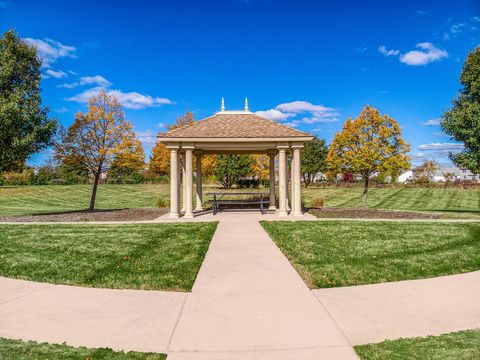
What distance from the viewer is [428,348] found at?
3.80m

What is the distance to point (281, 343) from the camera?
13.1ft

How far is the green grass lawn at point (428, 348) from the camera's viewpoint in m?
3.61

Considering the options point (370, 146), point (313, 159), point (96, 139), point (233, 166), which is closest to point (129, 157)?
point (96, 139)

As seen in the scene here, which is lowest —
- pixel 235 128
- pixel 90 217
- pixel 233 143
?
pixel 90 217

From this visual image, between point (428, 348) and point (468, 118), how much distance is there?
17.3 meters

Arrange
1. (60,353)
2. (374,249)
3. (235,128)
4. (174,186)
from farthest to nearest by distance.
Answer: (235,128), (174,186), (374,249), (60,353)

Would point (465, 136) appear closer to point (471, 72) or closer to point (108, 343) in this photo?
point (471, 72)

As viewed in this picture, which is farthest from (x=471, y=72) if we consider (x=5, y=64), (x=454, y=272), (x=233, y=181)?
(x=233, y=181)

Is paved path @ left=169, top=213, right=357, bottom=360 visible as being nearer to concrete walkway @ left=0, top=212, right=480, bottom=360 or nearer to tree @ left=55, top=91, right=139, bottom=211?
concrete walkway @ left=0, top=212, right=480, bottom=360

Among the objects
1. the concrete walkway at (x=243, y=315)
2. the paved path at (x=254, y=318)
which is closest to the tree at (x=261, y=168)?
the paved path at (x=254, y=318)

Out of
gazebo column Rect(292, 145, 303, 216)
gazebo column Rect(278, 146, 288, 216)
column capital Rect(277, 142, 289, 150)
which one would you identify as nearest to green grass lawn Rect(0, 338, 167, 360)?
gazebo column Rect(278, 146, 288, 216)

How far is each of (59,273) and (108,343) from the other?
3668mm

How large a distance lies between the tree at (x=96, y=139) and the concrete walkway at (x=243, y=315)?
13.8 m

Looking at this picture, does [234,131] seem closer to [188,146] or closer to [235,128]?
[235,128]
